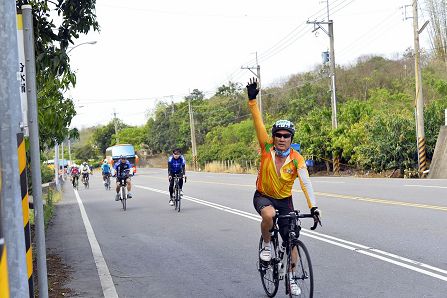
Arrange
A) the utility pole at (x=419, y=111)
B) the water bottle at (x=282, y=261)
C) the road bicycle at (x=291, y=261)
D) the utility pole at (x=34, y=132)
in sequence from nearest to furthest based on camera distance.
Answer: the utility pole at (x=34, y=132) → the road bicycle at (x=291, y=261) → the water bottle at (x=282, y=261) → the utility pole at (x=419, y=111)

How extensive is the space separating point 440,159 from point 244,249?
20527mm

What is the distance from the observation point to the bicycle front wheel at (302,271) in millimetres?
5988

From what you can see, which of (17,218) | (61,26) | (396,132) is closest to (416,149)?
(396,132)

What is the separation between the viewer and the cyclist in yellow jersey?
6.24 m

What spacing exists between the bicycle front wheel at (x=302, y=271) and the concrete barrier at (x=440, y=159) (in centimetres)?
2334

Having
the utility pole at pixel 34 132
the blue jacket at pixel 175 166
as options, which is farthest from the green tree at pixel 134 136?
the utility pole at pixel 34 132

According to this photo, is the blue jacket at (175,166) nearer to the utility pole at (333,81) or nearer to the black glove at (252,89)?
the black glove at (252,89)

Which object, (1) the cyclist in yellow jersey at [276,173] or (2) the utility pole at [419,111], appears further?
(2) the utility pole at [419,111]

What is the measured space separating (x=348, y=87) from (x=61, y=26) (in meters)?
55.4

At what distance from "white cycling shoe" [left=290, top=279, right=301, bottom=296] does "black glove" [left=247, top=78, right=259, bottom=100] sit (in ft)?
6.31

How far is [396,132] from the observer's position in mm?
31453

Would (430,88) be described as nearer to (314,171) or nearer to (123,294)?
(314,171)

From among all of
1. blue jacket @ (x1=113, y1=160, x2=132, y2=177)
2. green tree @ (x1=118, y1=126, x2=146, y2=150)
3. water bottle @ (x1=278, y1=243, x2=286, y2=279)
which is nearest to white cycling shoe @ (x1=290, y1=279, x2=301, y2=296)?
water bottle @ (x1=278, y1=243, x2=286, y2=279)

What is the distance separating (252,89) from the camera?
6.21m
